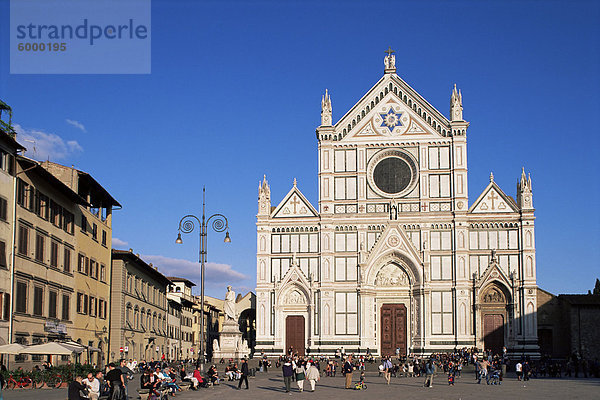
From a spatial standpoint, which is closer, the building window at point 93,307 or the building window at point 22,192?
the building window at point 22,192

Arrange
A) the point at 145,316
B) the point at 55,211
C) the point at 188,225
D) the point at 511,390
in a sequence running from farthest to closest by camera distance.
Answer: the point at 145,316 < the point at 55,211 < the point at 188,225 < the point at 511,390

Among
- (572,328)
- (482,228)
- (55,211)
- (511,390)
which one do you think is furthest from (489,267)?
(55,211)

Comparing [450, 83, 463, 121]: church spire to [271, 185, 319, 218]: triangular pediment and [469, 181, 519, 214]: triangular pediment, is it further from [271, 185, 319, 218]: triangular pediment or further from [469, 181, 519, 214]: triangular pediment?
[271, 185, 319, 218]: triangular pediment

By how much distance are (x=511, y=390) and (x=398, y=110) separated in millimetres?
33122

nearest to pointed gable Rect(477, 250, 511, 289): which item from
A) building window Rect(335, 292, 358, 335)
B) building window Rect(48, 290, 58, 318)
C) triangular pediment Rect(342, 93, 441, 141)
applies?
building window Rect(335, 292, 358, 335)

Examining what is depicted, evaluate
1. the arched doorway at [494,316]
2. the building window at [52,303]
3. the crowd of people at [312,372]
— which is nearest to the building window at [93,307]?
the crowd of people at [312,372]

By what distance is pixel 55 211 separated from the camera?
4288cm

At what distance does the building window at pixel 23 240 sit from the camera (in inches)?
1478

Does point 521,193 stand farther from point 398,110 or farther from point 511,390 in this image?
point 511,390

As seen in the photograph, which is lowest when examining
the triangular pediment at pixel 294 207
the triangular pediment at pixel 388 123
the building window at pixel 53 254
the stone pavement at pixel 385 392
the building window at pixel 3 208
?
the stone pavement at pixel 385 392

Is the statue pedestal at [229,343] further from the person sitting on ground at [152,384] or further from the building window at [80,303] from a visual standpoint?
the person sitting on ground at [152,384]

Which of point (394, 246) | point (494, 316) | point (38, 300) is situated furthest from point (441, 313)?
point (38, 300)

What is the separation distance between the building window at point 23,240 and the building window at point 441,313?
112 ft

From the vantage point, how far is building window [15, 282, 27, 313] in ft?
121
